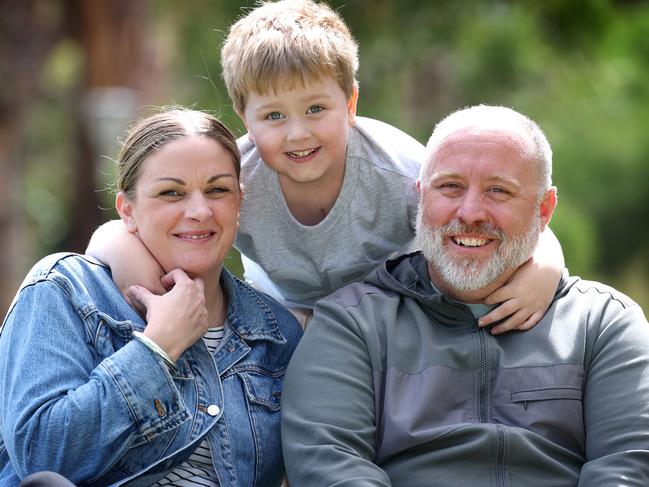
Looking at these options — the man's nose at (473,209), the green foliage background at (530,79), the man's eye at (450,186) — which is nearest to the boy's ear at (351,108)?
the man's eye at (450,186)

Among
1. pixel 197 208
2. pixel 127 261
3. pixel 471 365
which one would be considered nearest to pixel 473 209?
pixel 471 365

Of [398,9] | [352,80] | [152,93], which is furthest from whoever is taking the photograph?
[152,93]

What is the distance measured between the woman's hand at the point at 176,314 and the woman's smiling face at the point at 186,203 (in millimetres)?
93

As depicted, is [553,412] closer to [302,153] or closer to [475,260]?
[475,260]

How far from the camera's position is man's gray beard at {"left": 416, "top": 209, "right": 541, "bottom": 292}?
129 inches

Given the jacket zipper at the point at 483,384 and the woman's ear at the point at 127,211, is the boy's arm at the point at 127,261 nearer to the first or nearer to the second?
the woman's ear at the point at 127,211

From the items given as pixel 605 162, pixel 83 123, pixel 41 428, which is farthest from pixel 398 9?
pixel 41 428

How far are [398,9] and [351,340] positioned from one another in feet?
24.4

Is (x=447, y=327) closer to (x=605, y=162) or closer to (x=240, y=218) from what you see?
(x=240, y=218)

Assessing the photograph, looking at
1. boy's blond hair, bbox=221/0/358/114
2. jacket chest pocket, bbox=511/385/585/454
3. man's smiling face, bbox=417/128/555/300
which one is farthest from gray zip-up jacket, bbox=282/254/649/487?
boy's blond hair, bbox=221/0/358/114

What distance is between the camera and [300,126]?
352 centimetres

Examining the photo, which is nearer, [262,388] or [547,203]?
[262,388]

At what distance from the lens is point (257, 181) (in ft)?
12.2

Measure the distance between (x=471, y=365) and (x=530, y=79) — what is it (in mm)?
8735
